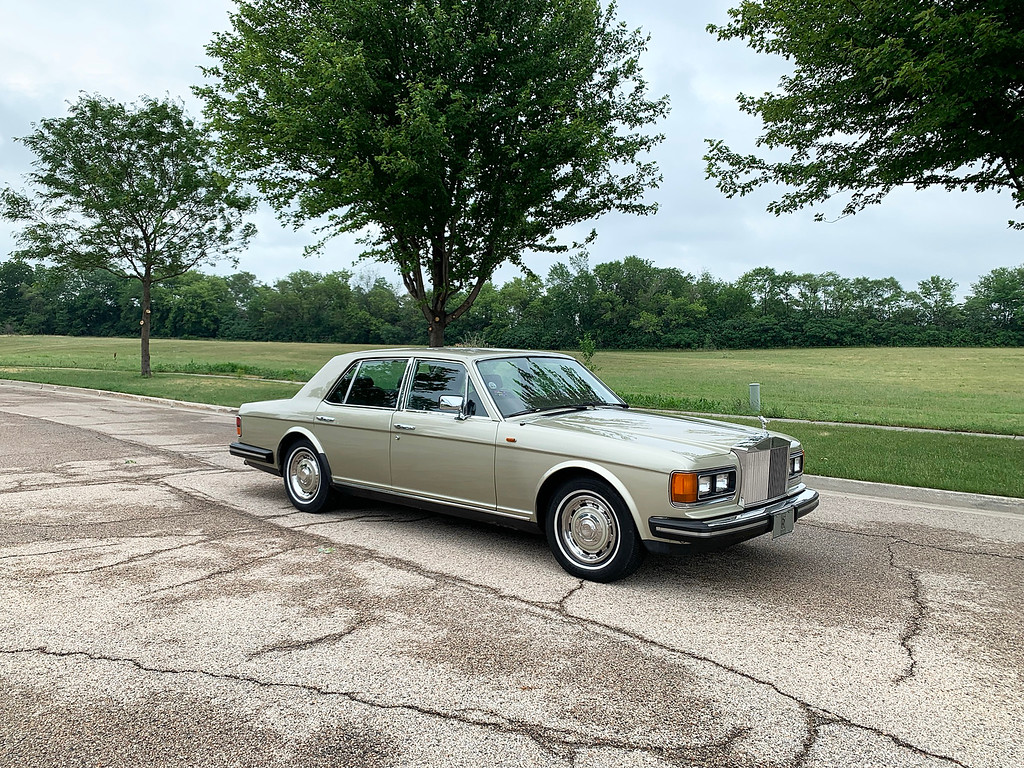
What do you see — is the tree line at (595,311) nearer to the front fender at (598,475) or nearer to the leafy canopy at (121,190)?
the leafy canopy at (121,190)

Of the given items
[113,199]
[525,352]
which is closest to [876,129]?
[525,352]

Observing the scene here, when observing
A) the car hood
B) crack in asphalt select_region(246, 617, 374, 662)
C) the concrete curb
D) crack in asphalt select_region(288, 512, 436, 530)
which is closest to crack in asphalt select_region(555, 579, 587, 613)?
the car hood

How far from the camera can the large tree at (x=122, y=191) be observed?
23.9 metres

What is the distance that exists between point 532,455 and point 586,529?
0.61 meters

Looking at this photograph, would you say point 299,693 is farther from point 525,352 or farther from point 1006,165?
point 1006,165

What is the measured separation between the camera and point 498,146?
49.3 feet

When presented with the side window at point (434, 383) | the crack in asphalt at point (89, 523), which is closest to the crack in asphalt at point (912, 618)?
the side window at point (434, 383)

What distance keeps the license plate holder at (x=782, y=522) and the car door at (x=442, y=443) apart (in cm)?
191

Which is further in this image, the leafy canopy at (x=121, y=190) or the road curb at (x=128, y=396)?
the leafy canopy at (x=121, y=190)

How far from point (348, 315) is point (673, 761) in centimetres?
10463

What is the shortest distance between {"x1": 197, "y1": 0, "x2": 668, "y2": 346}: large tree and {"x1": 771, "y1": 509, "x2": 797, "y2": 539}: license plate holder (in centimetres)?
1035

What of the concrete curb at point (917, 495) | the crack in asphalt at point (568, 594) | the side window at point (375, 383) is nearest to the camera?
the crack in asphalt at point (568, 594)

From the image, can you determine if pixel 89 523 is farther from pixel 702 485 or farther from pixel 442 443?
pixel 702 485

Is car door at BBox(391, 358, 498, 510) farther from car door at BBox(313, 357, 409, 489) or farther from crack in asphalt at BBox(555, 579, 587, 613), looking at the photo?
crack in asphalt at BBox(555, 579, 587, 613)
